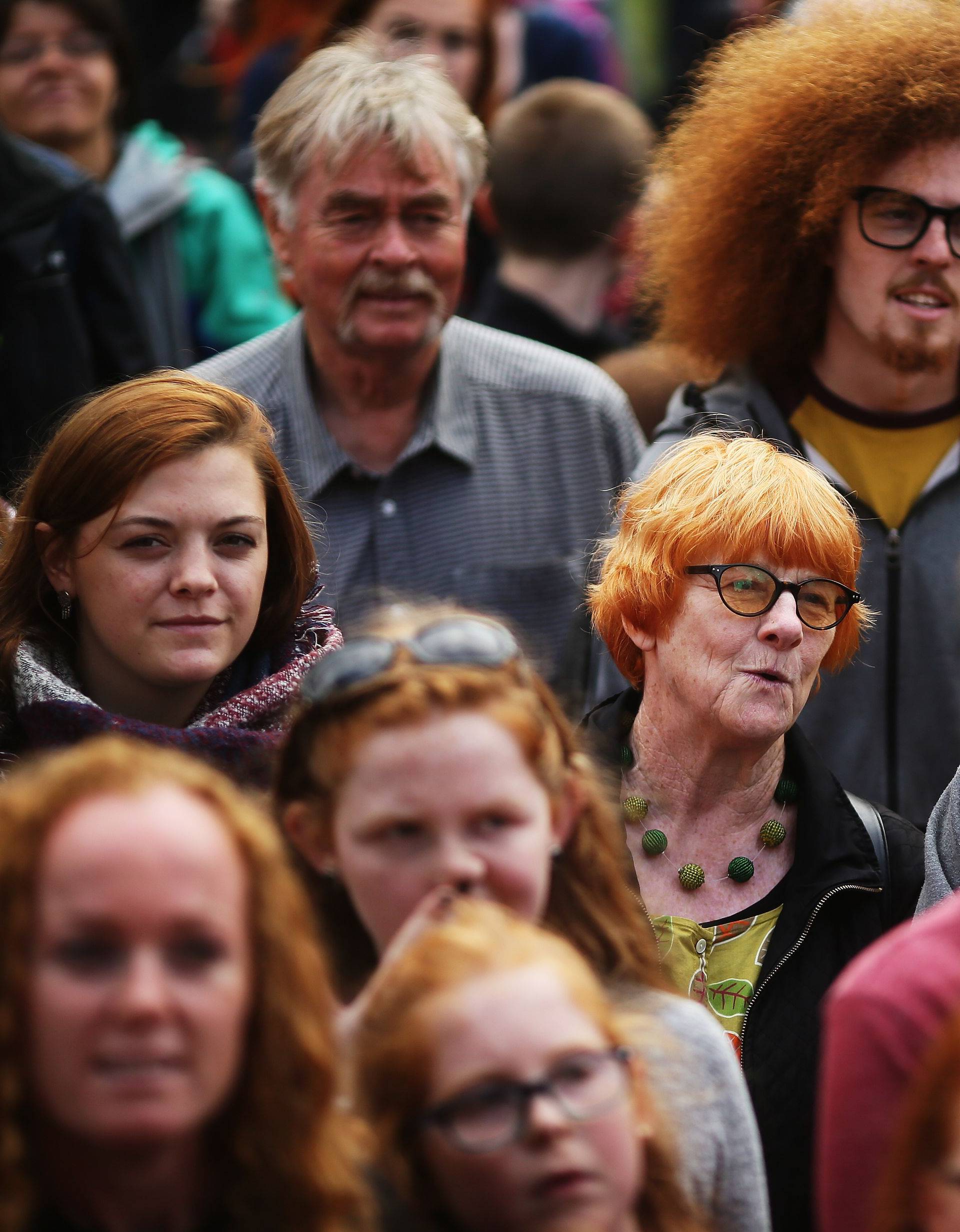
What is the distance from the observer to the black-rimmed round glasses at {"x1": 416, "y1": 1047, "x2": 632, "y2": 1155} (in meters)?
1.97

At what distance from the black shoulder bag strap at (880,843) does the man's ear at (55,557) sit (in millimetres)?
1424

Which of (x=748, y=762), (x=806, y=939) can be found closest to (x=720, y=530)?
(x=748, y=762)

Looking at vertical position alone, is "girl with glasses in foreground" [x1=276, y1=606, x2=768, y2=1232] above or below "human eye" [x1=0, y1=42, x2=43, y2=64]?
below

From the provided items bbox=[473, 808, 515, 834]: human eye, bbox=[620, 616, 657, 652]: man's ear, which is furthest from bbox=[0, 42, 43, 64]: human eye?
bbox=[473, 808, 515, 834]: human eye

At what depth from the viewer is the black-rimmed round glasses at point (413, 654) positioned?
98.5 inches

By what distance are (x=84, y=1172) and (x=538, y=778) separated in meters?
0.80

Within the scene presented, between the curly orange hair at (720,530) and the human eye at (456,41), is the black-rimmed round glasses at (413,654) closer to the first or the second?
the curly orange hair at (720,530)

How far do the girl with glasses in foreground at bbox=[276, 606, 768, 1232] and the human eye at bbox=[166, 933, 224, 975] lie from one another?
1.48 feet

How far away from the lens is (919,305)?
4094mm

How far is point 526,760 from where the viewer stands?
2.45 meters

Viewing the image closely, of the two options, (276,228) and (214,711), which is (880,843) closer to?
(214,711)

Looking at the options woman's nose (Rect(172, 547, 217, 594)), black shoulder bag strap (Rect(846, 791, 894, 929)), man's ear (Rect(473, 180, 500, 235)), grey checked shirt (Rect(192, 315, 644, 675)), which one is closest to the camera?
woman's nose (Rect(172, 547, 217, 594))

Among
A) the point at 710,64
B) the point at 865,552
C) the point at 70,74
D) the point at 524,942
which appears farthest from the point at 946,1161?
the point at 70,74

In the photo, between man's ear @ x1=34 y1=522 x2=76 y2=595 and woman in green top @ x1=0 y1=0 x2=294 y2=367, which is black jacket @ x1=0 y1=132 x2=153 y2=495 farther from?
man's ear @ x1=34 y1=522 x2=76 y2=595
